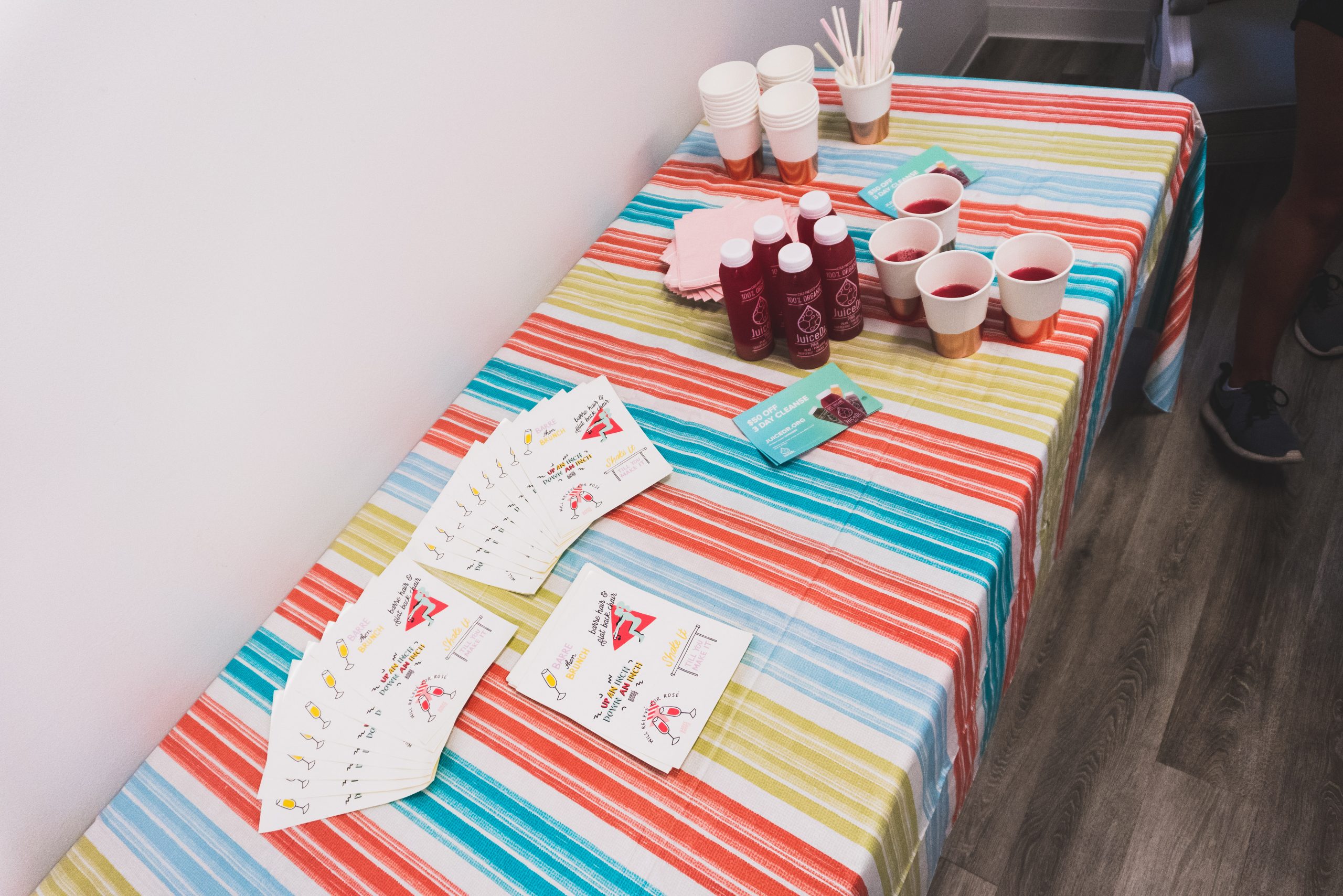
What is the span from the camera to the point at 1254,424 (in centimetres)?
181

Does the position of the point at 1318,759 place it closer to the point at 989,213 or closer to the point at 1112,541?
the point at 1112,541

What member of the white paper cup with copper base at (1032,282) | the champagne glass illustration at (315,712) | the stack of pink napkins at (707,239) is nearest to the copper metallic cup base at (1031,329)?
the white paper cup with copper base at (1032,282)

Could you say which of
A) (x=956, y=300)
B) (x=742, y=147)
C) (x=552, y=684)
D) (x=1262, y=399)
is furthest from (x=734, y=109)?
(x=1262, y=399)

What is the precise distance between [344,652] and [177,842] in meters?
0.29

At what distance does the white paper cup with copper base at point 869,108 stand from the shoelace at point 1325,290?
1250 millimetres

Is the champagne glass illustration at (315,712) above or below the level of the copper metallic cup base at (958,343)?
below

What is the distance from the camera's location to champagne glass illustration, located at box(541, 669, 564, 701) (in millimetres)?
987

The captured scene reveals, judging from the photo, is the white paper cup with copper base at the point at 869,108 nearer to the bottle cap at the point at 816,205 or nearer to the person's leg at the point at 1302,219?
the bottle cap at the point at 816,205

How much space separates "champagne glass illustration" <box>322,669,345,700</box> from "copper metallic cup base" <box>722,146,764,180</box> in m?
1.16

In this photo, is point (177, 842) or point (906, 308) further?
point (906, 308)

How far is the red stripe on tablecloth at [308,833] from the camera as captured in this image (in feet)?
2.98

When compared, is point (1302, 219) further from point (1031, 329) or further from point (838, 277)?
point (838, 277)

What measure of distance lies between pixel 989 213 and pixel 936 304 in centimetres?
36

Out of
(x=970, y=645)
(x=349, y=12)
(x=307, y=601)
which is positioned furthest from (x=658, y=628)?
(x=349, y=12)
